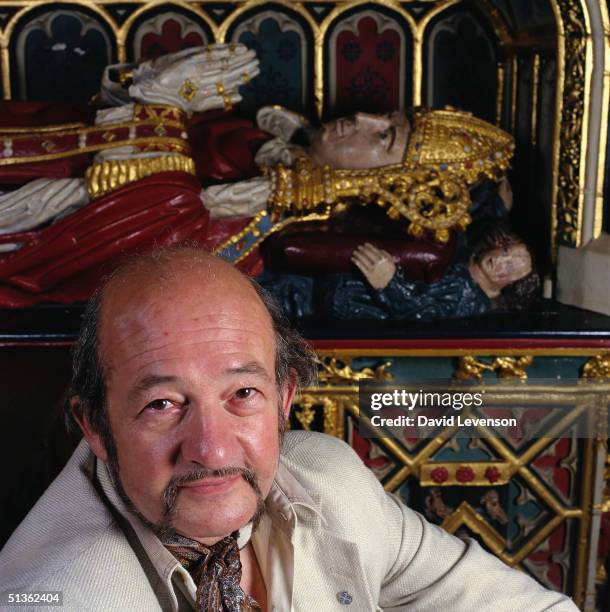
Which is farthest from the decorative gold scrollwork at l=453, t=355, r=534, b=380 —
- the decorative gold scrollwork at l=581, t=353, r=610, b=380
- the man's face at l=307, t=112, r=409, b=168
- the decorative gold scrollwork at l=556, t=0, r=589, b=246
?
the man's face at l=307, t=112, r=409, b=168

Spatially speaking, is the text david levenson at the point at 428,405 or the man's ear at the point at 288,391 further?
the text david levenson at the point at 428,405

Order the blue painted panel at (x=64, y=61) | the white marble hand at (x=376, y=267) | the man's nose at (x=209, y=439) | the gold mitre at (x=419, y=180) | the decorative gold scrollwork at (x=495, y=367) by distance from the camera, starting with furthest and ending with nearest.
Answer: the blue painted panel at (x=64, y=61) < the gold mitre at (x=419, y=180) < the white marble hand at (x=376, y=267) < the decorative gold scrollwork at (x=495, y=367) < the man's nose at (x=209, y=439)

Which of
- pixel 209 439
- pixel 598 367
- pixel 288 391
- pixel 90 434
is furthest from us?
pixel 598 367

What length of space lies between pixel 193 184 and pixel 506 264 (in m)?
1.08

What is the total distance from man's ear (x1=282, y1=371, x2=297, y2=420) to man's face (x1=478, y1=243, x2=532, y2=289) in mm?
1518

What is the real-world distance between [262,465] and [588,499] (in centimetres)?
187

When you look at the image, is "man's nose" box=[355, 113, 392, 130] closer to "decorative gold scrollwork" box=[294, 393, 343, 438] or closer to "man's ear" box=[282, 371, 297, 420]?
"decorative gold scrollwork" box=[294, 393, 343, 438]

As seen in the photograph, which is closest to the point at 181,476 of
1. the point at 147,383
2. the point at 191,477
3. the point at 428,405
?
the point at 191,477

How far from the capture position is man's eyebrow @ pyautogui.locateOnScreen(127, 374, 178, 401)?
4.05 feet

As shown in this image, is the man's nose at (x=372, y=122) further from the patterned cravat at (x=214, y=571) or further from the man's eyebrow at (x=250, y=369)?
the patterned cravat at (x=214, y=571)

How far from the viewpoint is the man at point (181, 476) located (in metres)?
1.23

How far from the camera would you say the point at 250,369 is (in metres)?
1.29

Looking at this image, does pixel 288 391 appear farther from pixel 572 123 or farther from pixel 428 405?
pixel 572 123

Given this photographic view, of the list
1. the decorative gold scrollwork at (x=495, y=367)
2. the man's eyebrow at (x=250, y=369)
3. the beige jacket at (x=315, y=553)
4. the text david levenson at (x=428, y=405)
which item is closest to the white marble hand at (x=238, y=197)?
the text david levenson at (x=428, y=405)
